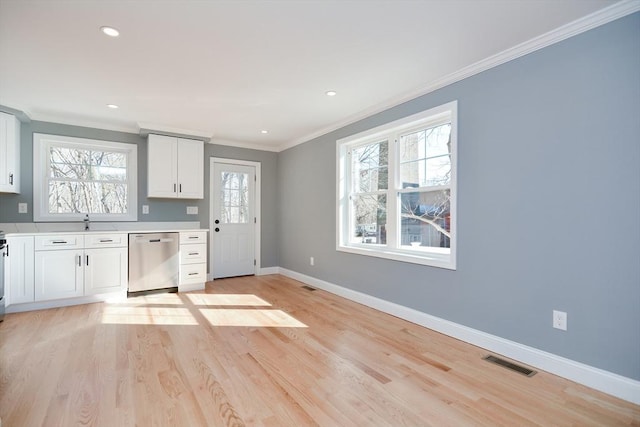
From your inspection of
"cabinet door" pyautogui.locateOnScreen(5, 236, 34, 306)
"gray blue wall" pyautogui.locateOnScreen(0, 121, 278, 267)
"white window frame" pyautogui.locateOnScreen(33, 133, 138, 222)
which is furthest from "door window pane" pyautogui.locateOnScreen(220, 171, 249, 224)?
"cabinet door" pyautogui.locateOnScreen(5, 236, 34, 306)

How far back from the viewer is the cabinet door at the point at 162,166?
14.7 ft

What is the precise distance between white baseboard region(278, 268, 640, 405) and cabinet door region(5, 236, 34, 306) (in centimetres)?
405

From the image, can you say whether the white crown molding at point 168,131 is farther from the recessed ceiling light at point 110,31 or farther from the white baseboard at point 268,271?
the white baseboard at point 268,271

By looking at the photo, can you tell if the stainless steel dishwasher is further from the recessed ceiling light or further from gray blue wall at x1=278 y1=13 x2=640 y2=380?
gray blue wall at x1=278 y1=13 x2=640 y2=380

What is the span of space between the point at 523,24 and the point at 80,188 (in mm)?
5395

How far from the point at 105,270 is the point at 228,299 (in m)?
1.63

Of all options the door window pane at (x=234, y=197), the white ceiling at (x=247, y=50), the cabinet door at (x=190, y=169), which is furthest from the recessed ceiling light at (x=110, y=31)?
the door window pane at (x=234, y=197)

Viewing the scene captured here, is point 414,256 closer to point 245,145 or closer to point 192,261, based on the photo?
point 192,261

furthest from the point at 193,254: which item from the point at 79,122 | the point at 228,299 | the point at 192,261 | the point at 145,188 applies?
the point at 79,122

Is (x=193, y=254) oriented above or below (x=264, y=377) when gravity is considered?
above

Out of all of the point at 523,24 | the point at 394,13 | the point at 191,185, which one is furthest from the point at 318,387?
the point at 191,185

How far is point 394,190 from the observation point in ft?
11.5

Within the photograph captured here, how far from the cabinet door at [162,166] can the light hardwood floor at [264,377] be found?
1.91 metres

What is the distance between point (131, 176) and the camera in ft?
15.1
